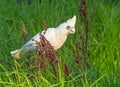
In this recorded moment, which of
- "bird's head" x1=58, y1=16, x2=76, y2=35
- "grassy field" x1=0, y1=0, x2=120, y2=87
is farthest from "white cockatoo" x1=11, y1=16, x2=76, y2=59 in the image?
"grassy field" x1=0, y1=0, x2=120, y2=87

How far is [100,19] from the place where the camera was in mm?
5312

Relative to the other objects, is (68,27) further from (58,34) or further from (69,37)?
(69,37)

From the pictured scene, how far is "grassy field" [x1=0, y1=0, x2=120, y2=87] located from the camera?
354 cm

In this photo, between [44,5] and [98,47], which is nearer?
[98,47]

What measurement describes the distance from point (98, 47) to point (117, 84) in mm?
1479

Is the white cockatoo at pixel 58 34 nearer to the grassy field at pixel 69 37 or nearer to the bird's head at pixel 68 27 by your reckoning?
the bird's head at pixel 68 27

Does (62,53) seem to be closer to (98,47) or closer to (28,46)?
(98,47)

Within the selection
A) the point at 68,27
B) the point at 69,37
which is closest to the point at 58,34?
the point at 68,27

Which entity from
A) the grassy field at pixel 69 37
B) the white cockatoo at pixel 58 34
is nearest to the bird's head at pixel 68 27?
the white cockatoo at pixel 58 34

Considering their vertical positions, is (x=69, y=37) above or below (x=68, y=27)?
below

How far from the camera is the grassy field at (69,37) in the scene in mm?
3545

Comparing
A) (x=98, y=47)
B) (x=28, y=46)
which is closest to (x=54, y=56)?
(x=28, y=46)

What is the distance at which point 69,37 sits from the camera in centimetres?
481

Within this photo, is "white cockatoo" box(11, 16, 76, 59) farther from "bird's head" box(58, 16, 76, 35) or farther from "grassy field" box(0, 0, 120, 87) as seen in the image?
"grassy field" box(0, 0, 120, 87)
